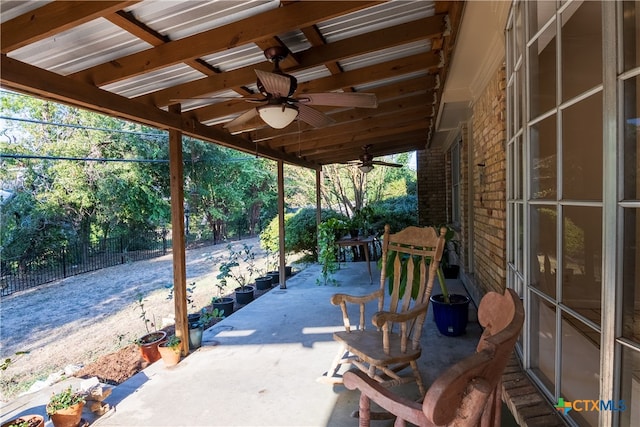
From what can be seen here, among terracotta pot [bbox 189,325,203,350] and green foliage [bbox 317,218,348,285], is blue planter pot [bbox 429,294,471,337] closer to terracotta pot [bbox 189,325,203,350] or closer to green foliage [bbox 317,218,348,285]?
terracotta pot [bbox 189,325,203,350]

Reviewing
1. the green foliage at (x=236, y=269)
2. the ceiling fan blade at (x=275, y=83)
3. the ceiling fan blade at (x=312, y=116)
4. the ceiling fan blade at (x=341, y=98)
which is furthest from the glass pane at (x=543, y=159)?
the green foliage at (x=236, y=269)

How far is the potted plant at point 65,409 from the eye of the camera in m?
2.12

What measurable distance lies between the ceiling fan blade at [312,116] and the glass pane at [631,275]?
1.99 meters

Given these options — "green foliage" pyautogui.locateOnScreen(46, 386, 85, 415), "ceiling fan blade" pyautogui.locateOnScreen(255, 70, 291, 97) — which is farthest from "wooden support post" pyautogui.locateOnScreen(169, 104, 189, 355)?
"ceiling fan blade" pyautogui.locateOnScreen(255, 70, 291, 97)

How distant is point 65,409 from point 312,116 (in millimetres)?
2600

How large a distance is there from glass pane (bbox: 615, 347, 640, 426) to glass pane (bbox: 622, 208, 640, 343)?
0.06m

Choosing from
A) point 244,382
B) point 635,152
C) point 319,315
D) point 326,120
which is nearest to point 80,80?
point 326,120

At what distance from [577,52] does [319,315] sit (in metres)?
3.43

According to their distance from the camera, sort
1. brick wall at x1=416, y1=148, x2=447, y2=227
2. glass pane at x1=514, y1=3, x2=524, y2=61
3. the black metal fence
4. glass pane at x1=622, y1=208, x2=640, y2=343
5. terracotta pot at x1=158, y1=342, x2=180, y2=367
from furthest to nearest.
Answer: the black metal fence
brick wall at x1=416, y1=148, x2=447, y2=227
terracotta pot at x1=158, y1=342, x2=180, y2=367
glass pane at x1=514, y1=3, x2=524, y2=61
glass pane at x1=622, y1=208, x2=640, y2=343

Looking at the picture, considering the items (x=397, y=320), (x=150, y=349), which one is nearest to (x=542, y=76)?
(x=397, y=320)

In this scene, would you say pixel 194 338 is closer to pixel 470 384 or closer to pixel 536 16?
pixel 470 384

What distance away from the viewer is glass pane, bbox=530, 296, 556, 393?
168 centimetres

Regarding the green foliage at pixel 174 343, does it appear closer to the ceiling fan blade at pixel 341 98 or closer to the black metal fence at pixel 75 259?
the ceiling fan blade at pixel 341 98

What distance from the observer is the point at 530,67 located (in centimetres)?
169
